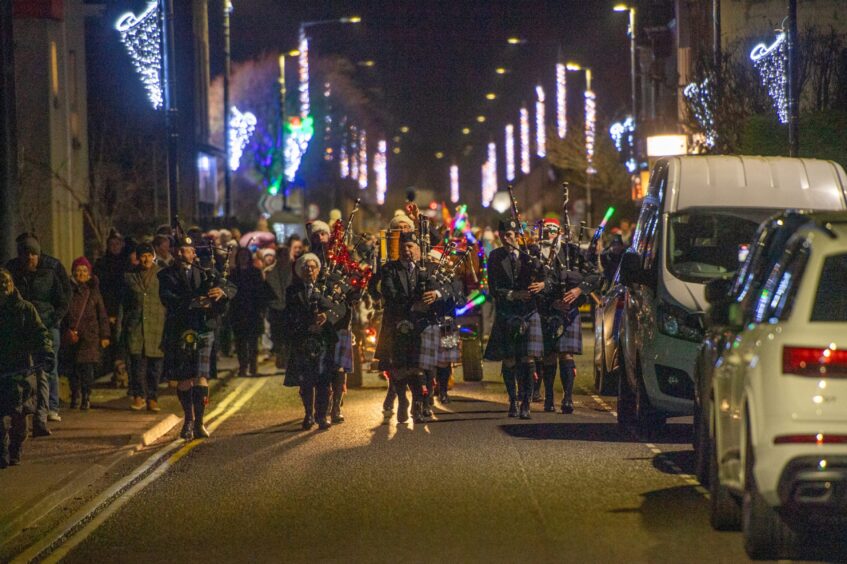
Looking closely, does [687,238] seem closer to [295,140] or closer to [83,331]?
[83,331]

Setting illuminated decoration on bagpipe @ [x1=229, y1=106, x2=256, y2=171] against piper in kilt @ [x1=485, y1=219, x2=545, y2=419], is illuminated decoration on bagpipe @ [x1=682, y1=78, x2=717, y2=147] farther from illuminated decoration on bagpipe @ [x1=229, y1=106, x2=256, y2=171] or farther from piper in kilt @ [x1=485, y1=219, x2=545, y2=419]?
illuminated decoration on bagpipe @ [x1=229, y1=106, x2=256, y2=171]

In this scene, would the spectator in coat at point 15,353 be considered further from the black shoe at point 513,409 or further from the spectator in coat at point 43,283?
the black shoe at point 513,409

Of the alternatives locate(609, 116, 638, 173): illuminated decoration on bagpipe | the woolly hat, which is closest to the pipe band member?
the woolly hat

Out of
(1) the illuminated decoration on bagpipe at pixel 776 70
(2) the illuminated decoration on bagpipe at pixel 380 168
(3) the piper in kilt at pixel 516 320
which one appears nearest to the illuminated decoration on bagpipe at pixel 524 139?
(2) the illuminated decoration on bagpipe at pixel 380 168

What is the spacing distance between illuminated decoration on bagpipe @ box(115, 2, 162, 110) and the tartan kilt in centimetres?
2607

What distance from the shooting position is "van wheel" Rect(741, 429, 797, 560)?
837cm

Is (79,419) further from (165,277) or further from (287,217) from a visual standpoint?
(287,217)

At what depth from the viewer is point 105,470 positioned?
13.5 metres

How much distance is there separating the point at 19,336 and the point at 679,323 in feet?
17.8

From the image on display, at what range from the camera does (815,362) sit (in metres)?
7.88

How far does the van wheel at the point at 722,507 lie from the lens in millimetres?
9469

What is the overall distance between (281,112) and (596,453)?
3845cm

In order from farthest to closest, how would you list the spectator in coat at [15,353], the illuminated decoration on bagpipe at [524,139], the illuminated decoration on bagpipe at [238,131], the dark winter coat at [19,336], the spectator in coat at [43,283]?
the illuminated decoration on bagpipe at [524,139]
the illuminated decoration on bagpipe at [238,131]
the spectator in coat at [43,283]
the dark winter coat at [19,336]
the spectator in coat at [15,353]

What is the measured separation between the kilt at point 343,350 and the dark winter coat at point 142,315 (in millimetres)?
3097
